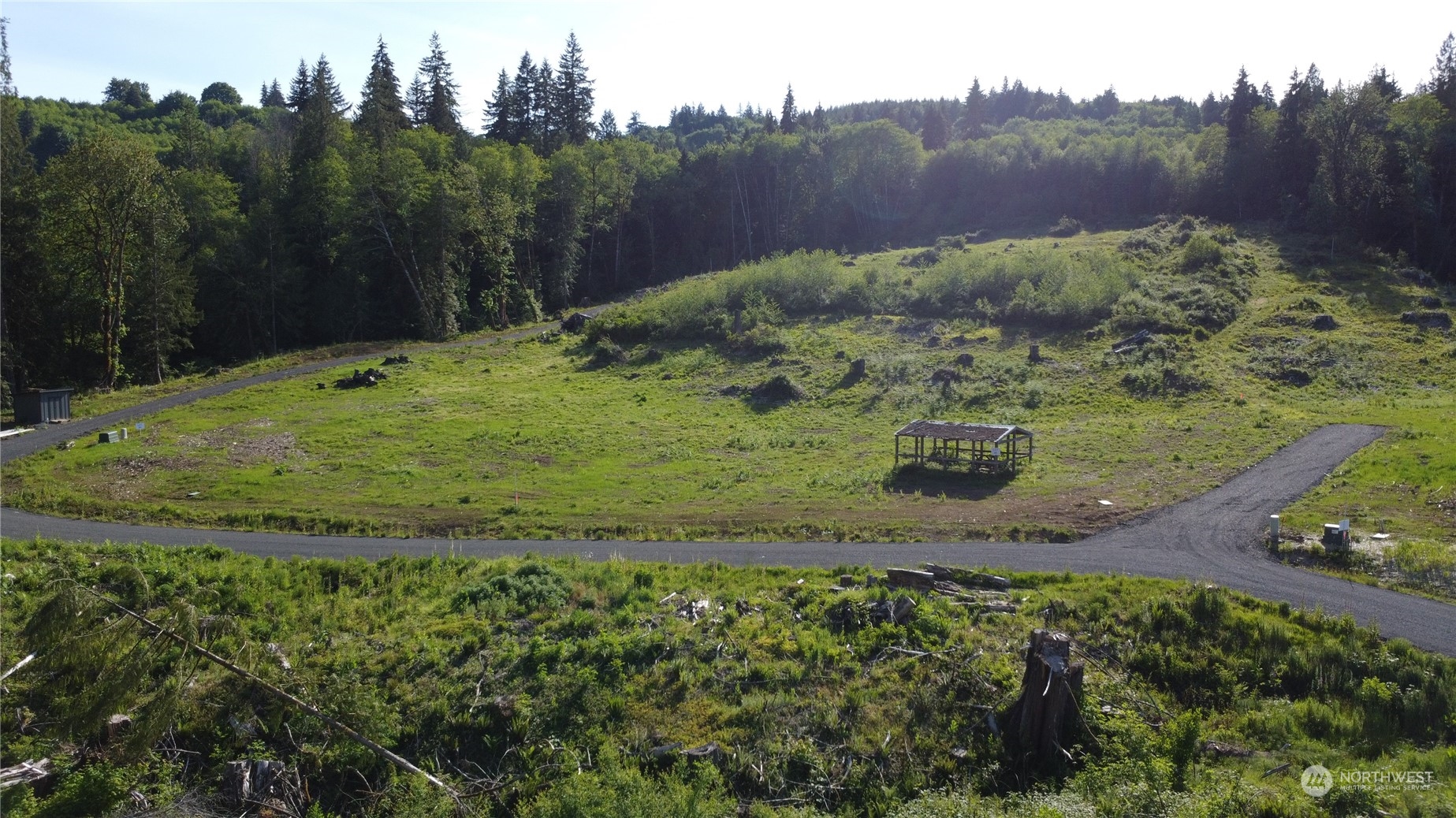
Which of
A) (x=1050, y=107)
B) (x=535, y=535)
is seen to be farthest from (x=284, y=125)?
(x=1050, y=107)

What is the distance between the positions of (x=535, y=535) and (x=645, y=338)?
38562 millimetres

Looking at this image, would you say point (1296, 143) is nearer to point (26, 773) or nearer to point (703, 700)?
point (703, 700)

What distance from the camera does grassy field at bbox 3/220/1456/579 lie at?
2852 centimetres

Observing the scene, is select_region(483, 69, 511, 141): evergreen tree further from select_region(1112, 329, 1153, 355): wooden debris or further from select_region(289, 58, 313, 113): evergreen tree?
select_region(1112, 329, 1153, 355): wooden debris

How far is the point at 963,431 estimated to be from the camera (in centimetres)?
3428

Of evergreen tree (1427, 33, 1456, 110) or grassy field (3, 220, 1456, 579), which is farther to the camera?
→ evergreen tree (1427, 33, 1456, 110)

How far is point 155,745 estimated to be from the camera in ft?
46.3

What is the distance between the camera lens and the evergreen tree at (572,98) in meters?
97.1

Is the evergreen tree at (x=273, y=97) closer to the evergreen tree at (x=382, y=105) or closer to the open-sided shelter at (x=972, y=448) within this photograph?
the evergreen tree at (x=382, y=105)

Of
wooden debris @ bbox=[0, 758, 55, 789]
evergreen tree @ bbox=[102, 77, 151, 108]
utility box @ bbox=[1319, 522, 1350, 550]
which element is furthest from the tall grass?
evergreen tree @ bbox=[102, 77, 151, 108]

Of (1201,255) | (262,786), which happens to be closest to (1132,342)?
(1201,255)

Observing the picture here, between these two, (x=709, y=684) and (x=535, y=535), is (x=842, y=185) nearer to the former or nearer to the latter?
(x=535, y=535)

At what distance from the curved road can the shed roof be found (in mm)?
7153

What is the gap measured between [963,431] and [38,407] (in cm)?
4222
